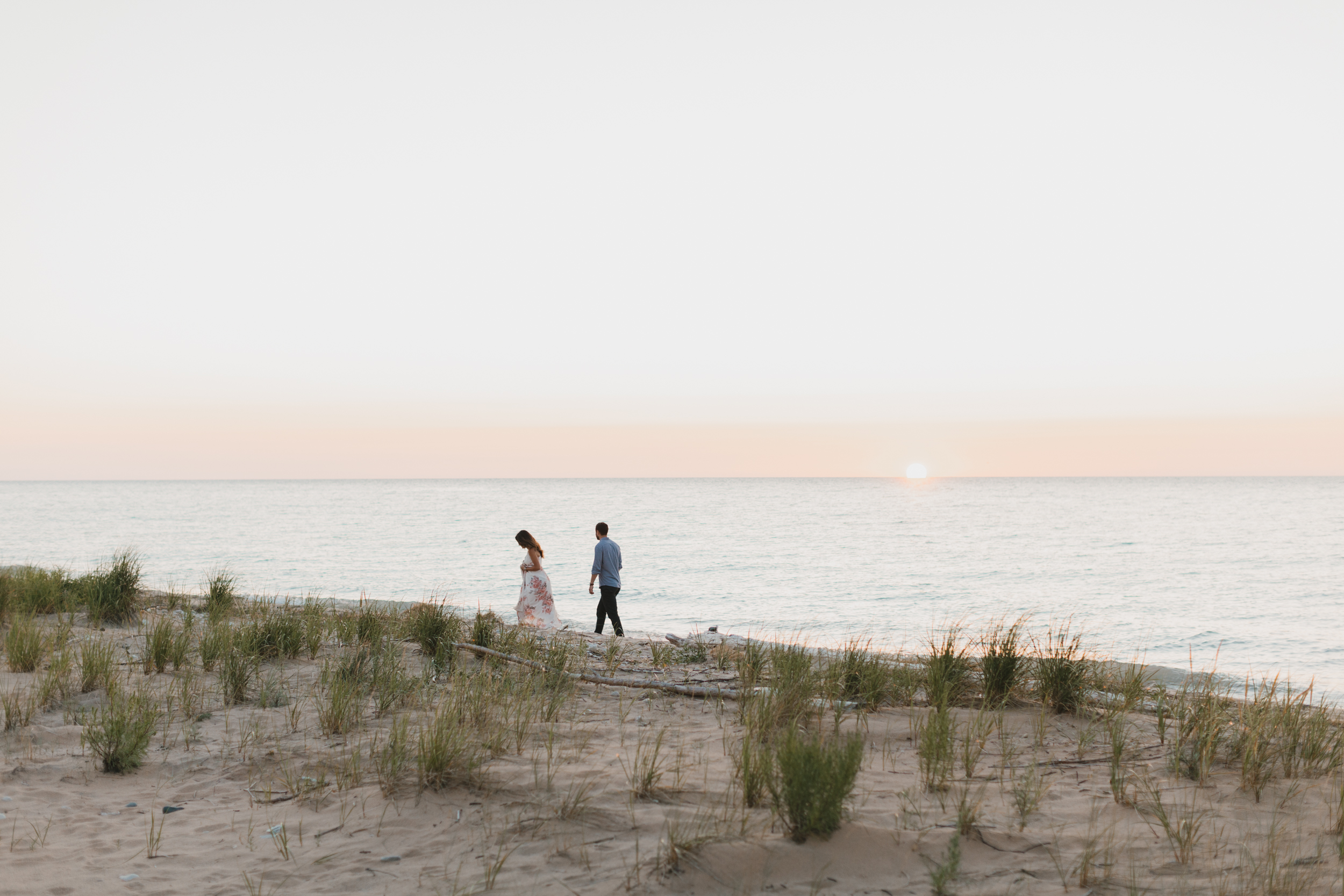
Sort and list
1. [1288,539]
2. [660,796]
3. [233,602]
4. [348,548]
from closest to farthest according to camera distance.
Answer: [660,796], [233,602], [348,548], [1288,539]

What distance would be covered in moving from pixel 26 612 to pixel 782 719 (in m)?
11.1

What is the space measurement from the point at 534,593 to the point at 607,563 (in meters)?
1.49

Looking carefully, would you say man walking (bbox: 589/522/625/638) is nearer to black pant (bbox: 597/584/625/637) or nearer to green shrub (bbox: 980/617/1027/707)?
→ black pant (bbox: 597/584/625/637)

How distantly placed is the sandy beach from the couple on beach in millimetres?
6967

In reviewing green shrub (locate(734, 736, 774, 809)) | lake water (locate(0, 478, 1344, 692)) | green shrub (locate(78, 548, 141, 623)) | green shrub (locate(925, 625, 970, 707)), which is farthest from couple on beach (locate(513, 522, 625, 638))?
green shrub (locate(734, 736, 774, 809))

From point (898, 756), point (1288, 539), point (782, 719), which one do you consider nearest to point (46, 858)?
point (782, 719)

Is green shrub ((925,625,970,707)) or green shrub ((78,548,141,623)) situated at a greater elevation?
green shrub ((925,625,970,707))

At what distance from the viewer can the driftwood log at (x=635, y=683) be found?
7.68 metres

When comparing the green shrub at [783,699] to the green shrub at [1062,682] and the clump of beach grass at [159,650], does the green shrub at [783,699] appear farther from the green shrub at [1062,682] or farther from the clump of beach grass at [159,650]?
the clump of beach grass at [159,650]

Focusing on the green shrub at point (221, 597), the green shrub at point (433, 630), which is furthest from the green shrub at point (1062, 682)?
the green shrub at point (221, 597)

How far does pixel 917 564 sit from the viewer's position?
116 ft

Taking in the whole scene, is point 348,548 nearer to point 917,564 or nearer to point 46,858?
point 917,564

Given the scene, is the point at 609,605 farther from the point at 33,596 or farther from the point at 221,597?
the point at 33,596

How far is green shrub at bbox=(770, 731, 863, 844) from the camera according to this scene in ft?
13.0
